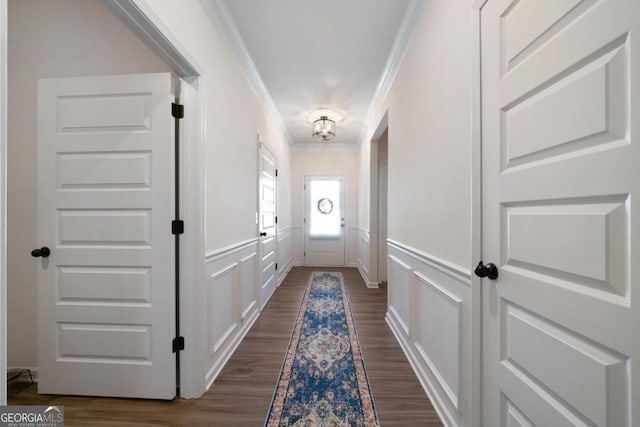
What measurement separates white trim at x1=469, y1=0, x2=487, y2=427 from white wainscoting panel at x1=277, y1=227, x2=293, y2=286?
3374 mm

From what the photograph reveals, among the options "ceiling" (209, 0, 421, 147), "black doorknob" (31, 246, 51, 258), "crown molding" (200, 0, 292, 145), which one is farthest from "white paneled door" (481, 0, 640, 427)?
"black doorknob" (31, 246, 51, 258)

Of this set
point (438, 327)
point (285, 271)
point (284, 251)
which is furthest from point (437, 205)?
point (285, 271)

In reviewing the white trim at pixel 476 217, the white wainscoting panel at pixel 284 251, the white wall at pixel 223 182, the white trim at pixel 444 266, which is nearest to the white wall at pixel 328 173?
the white wainscoting panel at pixel 284 251

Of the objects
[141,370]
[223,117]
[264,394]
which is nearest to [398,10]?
[223,117]

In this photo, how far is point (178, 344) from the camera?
65.3 inches

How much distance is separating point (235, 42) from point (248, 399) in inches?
106

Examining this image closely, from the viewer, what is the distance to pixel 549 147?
82 centimetres

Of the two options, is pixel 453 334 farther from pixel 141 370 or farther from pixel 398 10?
pixel 398 10

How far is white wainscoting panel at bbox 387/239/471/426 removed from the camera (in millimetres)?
1324

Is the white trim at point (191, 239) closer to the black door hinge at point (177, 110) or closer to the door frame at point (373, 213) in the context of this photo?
the black door hinge at point (177, 110)

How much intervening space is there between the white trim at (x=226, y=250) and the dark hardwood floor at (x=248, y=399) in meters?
0.84

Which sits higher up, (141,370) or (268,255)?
(268,255)

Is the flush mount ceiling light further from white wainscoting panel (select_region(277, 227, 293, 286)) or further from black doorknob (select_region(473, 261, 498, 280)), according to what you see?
black doorknob (select_region(473, 261, 498, 280))

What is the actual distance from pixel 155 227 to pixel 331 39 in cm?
204
